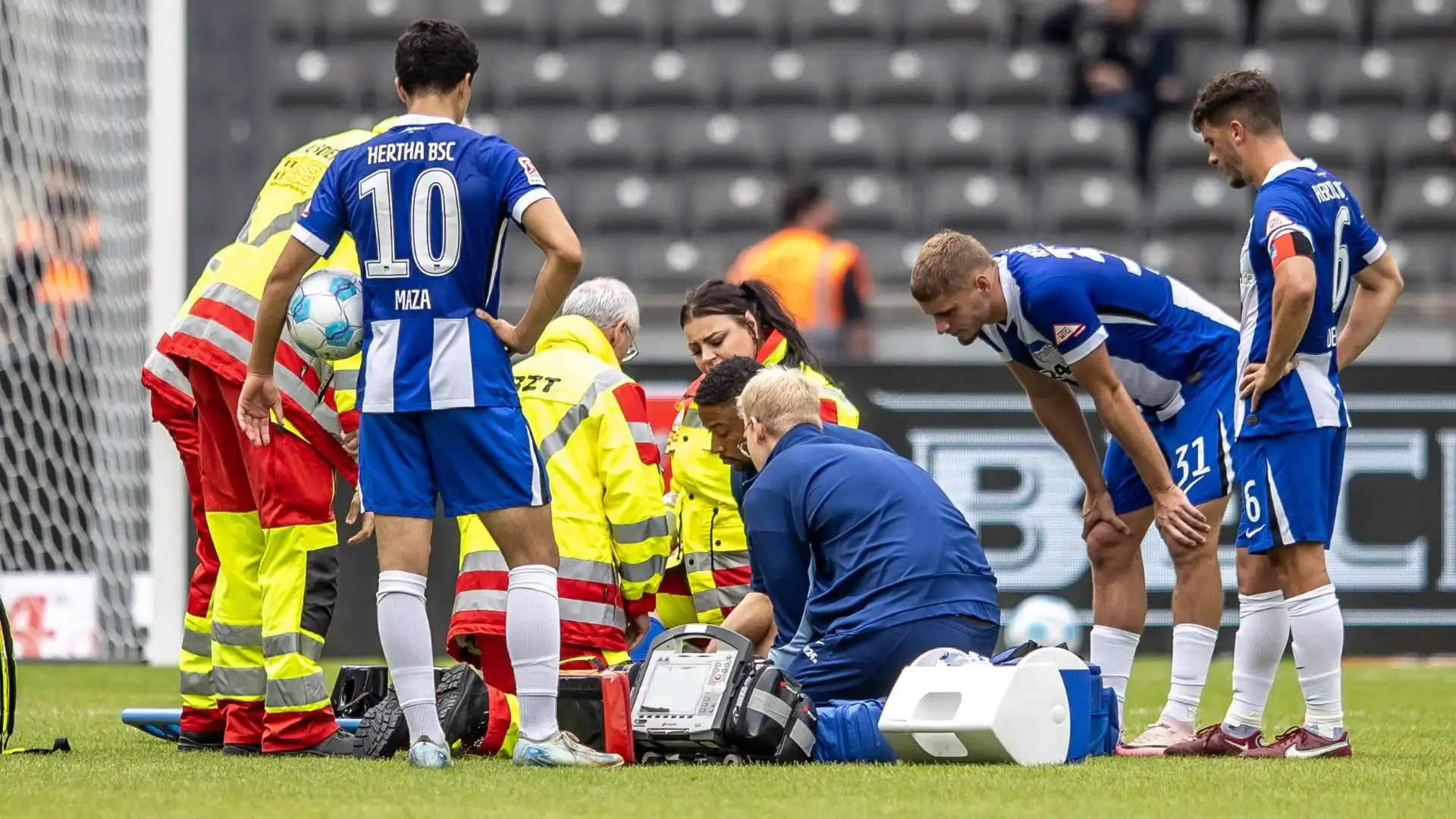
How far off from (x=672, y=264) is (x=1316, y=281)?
7.45 meters

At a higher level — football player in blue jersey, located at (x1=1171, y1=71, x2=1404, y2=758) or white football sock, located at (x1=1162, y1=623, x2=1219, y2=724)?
football player in blue jersey, located at (x1=1171, y1=71, x2=1404, y2=758)

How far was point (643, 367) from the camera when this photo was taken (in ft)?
30.9

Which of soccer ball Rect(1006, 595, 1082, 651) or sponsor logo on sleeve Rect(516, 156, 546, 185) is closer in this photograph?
sponsor logo on sleeve Rect(516, 156, 546, 185)

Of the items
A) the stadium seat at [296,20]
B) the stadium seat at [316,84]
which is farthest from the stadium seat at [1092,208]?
the stadium seat at [296,20]

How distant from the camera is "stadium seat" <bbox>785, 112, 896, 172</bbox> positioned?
530 inches

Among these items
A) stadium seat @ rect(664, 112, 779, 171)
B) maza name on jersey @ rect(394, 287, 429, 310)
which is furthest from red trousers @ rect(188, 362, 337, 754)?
stadium seat @ rect(664, 112, 779, 171)

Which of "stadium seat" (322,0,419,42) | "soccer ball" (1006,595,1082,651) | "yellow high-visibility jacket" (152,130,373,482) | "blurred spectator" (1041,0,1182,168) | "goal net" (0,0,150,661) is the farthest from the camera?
"stadium seat" (322,0,419,42)

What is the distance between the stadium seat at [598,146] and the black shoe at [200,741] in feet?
26.5

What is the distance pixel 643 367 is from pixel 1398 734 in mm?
4312

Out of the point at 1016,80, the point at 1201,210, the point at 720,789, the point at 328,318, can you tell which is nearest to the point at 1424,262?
the point at 1201,210

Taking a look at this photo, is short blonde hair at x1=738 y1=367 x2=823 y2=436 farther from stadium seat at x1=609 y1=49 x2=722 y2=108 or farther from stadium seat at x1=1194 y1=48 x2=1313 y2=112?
stadium seat at x1=1194 y1=48 x2=1313 y2=112

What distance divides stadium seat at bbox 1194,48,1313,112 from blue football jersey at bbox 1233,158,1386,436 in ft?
28.4

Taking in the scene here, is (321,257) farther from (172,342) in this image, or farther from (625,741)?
(625,741)

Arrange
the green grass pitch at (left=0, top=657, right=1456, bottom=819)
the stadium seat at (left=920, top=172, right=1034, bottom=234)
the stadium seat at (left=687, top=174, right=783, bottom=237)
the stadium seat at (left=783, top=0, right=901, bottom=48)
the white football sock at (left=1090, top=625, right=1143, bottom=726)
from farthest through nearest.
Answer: the stadium seat at (left=783, top=0, right=901, bottom=48), the stadium seat at (left=687, top=174, right=783, bottom=237), the stadium seat at (left=920, top=172, right=1034, bottom=234), the white football sock at (left=1090, top=625, right=1143, bottom=726), the green grass pitch at (left=0, top=657, right=1456, bottom=819)
